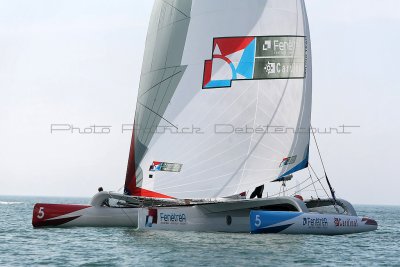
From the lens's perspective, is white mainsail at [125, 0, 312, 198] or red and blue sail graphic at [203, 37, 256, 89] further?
red and blue sail graphic at [203, 37, 256, 89]

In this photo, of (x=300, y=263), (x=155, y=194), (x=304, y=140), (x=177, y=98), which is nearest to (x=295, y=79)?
(x=304, y=140)

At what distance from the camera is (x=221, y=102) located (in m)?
21.7

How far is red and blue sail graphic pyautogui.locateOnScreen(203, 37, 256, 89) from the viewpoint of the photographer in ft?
72.0

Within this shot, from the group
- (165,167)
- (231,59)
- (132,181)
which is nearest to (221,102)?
(231,59)

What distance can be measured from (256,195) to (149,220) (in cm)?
381

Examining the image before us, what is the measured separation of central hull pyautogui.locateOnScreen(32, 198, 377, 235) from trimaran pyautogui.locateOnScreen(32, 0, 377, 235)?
0.12 feet

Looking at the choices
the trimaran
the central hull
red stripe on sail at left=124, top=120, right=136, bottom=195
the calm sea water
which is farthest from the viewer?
red stripe on sail at left=124, top=120, right=136, bottom=195

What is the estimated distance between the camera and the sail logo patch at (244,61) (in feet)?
71.9

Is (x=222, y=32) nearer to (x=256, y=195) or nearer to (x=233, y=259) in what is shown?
(x=256, y=195)

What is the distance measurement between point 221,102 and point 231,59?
147 cm

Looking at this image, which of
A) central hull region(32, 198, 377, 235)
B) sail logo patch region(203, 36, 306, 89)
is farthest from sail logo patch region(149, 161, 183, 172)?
sail logo patch region(203, 36, 306, 89)

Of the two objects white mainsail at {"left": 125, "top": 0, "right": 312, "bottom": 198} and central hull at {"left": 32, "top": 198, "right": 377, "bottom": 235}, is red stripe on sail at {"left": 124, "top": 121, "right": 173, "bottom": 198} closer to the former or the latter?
white mainsail at {"left": 125, "top": 0, "right": 312, "bottom": 198}

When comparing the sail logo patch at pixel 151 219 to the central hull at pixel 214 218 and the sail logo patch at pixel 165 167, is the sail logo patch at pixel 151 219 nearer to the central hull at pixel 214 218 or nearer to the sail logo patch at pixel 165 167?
the central hull at pixel 214 218

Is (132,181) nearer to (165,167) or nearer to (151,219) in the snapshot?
(165,167)
